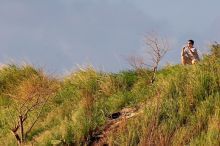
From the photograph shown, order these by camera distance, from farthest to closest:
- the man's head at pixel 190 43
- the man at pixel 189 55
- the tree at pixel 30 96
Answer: the man's head at pixel 190 43, the man at pixel 189 55, the tree at pixel 30 96

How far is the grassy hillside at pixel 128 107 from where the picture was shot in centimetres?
1385

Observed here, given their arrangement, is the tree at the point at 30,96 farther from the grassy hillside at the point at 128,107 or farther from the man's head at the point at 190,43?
the man's head at the point at 190,43

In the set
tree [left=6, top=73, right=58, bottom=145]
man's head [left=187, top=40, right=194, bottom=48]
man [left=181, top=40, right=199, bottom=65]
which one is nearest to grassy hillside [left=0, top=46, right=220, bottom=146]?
tree [left=6, top=73, right=58, bottom=145]

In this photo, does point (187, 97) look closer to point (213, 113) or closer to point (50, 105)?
point (213, 113)

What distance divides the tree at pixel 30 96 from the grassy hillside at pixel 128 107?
5 centimetres

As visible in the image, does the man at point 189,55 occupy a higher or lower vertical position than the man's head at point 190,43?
lower

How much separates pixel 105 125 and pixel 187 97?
6.42ft

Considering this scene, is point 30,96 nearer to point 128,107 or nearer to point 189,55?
point 128,107

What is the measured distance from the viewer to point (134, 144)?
13.9 meters

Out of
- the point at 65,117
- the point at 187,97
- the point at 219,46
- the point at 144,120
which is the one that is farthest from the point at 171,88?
the point at 219,46

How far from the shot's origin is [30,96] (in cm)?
1805

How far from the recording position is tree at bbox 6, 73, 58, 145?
18.5 meters

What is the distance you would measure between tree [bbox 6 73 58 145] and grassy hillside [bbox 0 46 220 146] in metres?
0.05

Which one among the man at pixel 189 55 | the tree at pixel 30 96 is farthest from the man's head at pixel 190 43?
the tree at pixel 30 96
